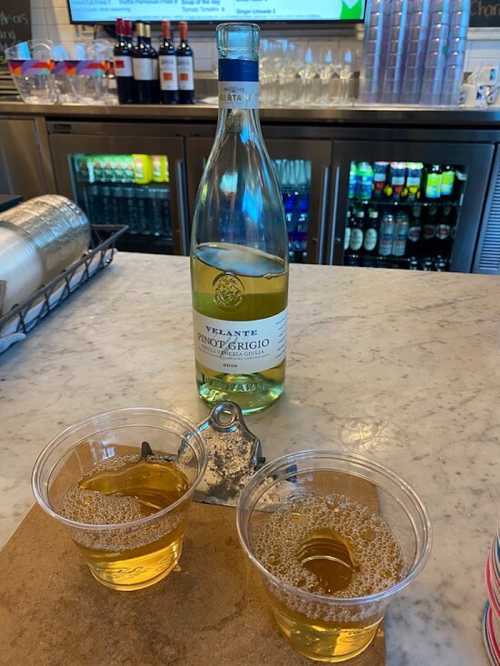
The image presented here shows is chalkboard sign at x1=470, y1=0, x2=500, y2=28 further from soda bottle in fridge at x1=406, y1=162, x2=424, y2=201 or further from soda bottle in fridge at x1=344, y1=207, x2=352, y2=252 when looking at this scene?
soda bottle in fridge at x1=344, y1=207, x2=352, y2=252

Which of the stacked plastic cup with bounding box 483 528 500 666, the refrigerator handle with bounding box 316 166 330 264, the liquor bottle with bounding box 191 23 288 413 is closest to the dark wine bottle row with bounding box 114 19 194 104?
the refrigerator handle with bounding box 316 166 330 264

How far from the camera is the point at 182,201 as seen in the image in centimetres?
207

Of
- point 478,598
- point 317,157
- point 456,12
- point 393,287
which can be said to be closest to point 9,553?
point 478,598

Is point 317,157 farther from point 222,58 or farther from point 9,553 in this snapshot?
point 9,553

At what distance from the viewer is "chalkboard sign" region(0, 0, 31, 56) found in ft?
7.82

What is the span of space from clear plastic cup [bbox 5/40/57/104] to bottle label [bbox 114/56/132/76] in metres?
0.30

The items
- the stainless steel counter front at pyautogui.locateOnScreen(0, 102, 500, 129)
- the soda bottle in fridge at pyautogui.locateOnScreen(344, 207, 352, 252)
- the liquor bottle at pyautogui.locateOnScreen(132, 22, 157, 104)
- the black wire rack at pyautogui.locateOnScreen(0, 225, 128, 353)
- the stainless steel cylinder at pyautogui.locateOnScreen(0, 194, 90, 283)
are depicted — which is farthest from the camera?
the soda bottle in fridge at pyautogui.locateOnScreen(344, 207, 352, 252)

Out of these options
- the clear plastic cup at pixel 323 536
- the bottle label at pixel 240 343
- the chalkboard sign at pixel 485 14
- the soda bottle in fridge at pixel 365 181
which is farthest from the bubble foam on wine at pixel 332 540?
the chalkboard sign at pixel 485 14

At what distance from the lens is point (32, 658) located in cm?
31

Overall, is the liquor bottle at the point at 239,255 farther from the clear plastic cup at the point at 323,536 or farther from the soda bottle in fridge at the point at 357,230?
the soda bottle in fridge at the point at 357,230

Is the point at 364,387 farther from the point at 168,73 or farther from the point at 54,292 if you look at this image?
the point at 168,73

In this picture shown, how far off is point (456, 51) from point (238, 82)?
1853 millimetres

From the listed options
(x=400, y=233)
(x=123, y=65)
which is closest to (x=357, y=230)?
(x=400, y=233)

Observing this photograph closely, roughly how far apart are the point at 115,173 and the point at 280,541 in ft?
7.02
